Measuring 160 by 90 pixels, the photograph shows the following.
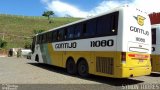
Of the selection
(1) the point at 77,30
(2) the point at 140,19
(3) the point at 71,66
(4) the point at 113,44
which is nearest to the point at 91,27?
(1) the point at 77,30

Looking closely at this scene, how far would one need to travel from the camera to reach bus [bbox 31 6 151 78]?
11516 mm

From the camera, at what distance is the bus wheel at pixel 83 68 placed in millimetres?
14156

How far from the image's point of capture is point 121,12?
11641mm

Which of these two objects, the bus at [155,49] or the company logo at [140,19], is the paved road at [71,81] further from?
the company logo at [140,19]

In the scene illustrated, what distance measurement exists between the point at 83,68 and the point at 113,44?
10.3 feet

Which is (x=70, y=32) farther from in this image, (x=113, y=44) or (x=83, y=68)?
(x=113, y=44)

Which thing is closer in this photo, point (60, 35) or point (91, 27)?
point (91, 27)

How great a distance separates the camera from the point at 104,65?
12.4 meters

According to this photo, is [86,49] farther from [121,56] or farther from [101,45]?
[121,56]

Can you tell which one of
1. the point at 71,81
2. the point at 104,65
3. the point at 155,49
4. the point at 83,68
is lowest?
the point at 71,81

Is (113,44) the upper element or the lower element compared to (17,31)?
lower

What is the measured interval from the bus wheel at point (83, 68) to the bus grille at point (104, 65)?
1.32m

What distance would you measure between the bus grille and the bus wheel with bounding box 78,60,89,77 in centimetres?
132

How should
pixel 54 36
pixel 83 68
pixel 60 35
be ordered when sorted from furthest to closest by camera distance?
pixel 54 36 → pixel 60 35 → pixel 83 68
